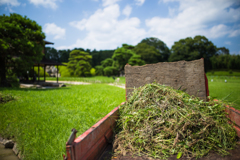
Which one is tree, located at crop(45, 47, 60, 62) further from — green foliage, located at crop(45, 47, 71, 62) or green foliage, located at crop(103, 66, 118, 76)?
green foliage, located at crop(103, 66, 118, 76)

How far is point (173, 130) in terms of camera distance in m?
1.53

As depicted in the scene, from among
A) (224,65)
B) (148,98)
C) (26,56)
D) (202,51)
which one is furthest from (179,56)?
(148,98)

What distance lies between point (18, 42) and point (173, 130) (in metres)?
8.04

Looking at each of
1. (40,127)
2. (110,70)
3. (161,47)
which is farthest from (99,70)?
(40,127)

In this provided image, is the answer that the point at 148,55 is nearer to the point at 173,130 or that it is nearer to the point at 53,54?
the point at 53,54

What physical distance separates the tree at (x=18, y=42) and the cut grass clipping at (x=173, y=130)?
7.30 m

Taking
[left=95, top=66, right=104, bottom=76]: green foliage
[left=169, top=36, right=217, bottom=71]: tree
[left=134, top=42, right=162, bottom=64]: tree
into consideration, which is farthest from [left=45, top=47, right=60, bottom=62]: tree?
[left=169, top=36, right=217, bottom=71]: tree

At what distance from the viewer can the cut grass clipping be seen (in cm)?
144

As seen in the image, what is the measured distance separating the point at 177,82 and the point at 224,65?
416cm

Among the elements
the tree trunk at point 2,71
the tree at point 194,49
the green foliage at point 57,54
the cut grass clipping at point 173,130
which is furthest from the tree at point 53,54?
the cut grass clipping at point 173,130

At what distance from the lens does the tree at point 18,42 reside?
6.69 meters

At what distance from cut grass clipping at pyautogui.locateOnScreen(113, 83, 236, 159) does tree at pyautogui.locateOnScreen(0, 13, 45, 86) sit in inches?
288

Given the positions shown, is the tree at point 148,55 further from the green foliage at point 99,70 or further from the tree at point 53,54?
the tree at point 53,54

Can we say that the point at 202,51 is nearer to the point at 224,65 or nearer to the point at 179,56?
the point at 179,56
